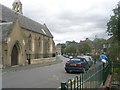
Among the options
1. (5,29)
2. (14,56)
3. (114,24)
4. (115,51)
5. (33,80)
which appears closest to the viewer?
(33,80)

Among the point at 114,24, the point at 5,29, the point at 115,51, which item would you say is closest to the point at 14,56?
the point at 5,29

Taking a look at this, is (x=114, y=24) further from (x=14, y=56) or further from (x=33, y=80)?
(x=33, y=80)

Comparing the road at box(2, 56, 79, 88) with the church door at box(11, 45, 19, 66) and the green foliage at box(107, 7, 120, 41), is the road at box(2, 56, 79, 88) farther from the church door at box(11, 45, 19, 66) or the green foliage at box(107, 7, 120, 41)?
the church door at box(11, 45, 19, 66)

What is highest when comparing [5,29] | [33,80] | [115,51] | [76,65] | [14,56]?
[5,29]

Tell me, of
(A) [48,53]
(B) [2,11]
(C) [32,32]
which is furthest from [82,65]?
(A) [48,53]

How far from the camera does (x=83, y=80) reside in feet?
24.3

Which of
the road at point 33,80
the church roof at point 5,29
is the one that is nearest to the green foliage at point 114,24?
the road at point 33,80

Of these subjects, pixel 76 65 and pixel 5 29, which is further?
pixel 5 29

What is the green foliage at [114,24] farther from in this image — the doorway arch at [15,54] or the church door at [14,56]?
the church door at [14,56]

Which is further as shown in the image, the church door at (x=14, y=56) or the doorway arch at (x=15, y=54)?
the doorway arch at (x=15, y=54)

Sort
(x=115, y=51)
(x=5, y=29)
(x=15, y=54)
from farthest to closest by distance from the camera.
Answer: (x=15, y=54)
(x=5, y=29)
(x=115, y=51)

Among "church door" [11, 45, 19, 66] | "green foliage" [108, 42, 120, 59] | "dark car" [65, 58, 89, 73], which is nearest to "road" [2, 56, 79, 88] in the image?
"dark car" [65, 58, 89, 73]

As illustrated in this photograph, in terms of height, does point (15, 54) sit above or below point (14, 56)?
above

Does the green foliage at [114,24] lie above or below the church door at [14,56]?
above
